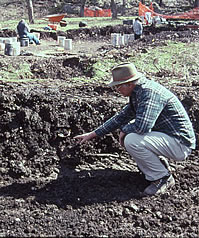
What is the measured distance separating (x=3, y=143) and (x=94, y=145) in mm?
1184

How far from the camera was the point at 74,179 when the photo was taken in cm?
405

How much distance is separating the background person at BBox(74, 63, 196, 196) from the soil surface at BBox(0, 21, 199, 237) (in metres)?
0.30

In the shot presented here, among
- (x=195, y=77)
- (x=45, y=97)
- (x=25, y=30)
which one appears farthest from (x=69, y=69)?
(x=25, y=30)

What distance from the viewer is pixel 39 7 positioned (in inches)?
1276

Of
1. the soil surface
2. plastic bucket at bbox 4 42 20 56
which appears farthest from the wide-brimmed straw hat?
plastic bucket at bbox 4 42 20 56

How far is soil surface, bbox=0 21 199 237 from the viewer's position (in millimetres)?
3221

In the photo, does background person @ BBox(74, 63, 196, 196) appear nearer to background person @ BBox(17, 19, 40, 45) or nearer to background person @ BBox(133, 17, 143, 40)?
background person @ BBox(17, 19, 40, 45)

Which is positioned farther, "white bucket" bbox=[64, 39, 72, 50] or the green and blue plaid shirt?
"white bucket" bbox=[64, 39, 72, 50]

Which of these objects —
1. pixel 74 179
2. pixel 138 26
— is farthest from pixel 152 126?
pixel 138 26

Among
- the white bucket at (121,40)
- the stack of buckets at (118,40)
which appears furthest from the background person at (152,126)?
the white bucket at (121,40)

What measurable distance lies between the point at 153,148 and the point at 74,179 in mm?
1080

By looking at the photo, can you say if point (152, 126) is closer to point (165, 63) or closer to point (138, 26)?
point (165, 63)

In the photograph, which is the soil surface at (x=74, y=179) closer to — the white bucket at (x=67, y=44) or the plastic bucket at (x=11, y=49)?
the plastic bucket at (x=11, y=49)

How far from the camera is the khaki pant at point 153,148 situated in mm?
3502
